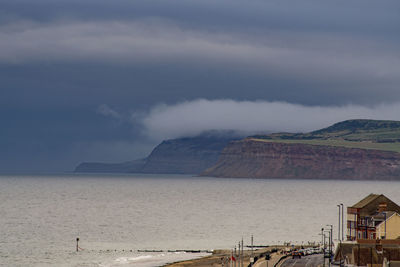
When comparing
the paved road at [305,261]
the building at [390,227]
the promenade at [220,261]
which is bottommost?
the promenade at [220,261]

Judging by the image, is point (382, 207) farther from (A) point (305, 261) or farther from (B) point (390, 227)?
(A) point (305, 261)

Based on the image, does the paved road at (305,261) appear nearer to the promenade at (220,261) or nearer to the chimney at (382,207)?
the promenade at (220,261)

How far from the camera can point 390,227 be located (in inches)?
5586

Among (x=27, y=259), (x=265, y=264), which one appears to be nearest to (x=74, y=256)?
(x=27, y=259)

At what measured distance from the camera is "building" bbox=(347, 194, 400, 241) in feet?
481

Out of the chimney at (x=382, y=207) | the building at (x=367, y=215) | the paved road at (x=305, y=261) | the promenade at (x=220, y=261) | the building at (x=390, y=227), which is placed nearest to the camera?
the paved road at (x=305, y=261)

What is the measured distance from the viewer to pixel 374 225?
5728 inches

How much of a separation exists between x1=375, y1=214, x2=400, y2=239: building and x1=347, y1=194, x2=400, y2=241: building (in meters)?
2.02

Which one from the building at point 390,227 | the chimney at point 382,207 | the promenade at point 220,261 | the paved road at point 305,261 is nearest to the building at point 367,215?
the chimney at point 382,207

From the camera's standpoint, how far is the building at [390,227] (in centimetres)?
14125

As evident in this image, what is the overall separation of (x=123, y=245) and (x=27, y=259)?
34.1 meters

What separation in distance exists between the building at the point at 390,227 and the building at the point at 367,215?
202cm

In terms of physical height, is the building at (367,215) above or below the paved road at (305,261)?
above

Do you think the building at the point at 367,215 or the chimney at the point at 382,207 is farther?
the chimney at the point at 382,207
